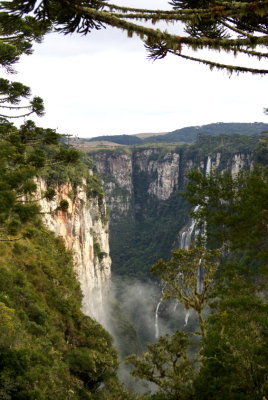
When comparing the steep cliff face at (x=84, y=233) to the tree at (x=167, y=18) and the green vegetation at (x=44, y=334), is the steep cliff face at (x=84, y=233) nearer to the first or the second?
the green vegetation at (x=44, y=334)

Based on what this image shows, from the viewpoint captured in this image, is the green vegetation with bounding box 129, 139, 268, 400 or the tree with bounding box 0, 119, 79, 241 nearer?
the tree with bounding box 0, 119, 79, 241

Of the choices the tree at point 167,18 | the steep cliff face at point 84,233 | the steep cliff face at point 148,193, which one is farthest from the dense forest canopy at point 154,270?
the steep cliff face at point 148,193

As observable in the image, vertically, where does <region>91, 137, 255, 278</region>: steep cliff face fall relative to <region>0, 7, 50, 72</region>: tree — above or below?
below

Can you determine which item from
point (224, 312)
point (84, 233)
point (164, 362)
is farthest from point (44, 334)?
point (84, 233)

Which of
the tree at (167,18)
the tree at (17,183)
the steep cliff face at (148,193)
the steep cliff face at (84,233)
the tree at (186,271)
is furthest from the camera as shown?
the steep cliff face at (148,193)

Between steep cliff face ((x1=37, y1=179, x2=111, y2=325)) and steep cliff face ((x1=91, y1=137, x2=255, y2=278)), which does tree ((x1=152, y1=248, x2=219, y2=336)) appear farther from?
steep cliff face ((x1=91, y1=137, x2=255, y2=278))

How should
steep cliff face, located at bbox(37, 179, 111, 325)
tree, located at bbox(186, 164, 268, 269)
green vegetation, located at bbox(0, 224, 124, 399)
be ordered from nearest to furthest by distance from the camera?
green vegetation, located at bbox(0, 224, 124, 399)
tree, located at bbox(186, 164, 268, 269)
steep cliff face, located at bbox(37, 179, 111, 325)

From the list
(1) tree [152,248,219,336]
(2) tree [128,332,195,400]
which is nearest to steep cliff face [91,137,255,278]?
(1) tree [152,248,219,336]
